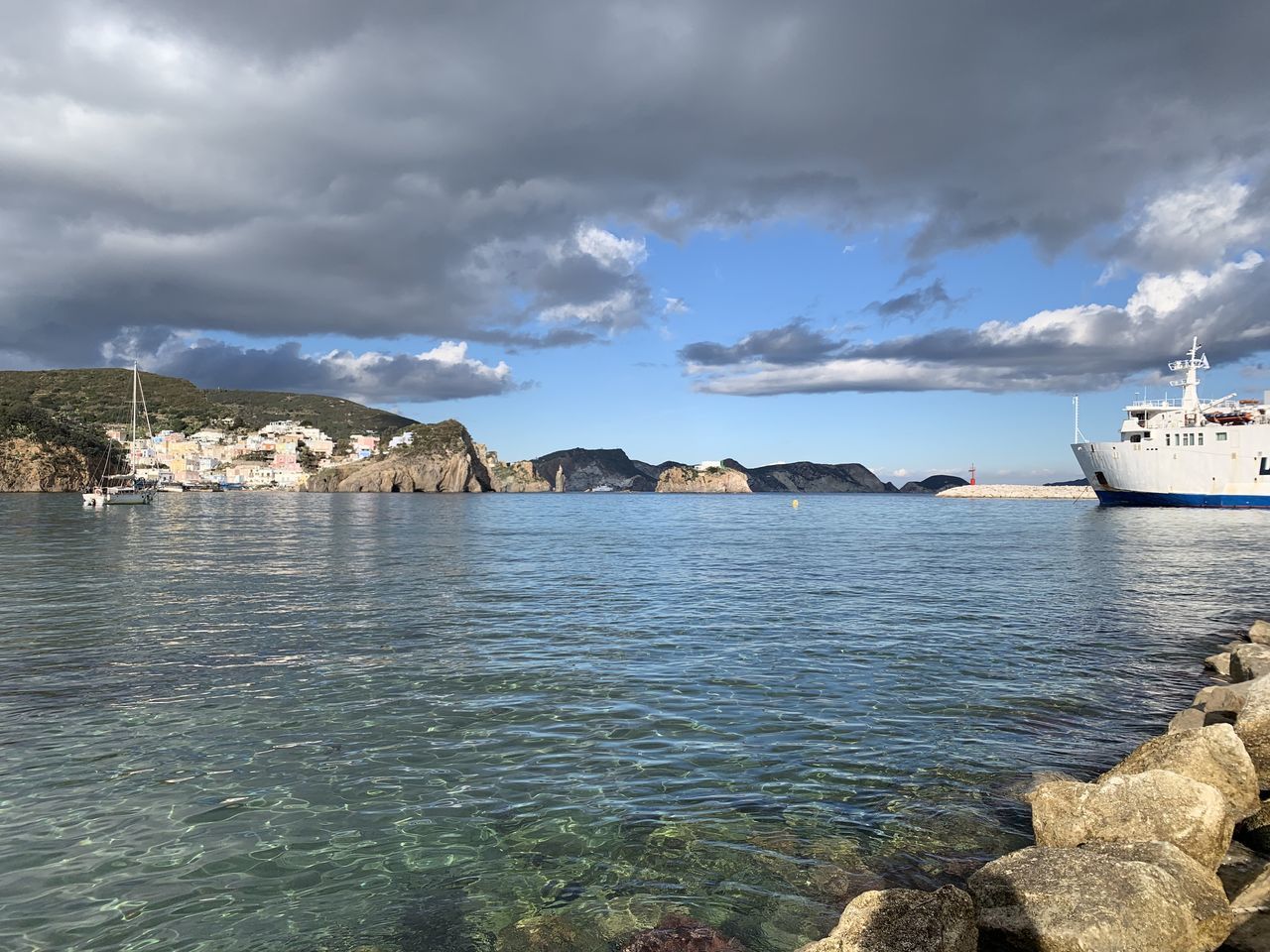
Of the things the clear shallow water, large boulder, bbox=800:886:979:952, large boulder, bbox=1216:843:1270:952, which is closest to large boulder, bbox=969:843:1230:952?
large boulder, bbox=1216:843:1270:952

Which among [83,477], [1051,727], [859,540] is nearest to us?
[1051,727]

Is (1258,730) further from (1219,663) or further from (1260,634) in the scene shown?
(1260,634)

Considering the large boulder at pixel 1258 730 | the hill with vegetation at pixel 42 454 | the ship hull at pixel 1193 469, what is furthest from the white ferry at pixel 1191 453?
the hill with vegetation at pixel 42 454

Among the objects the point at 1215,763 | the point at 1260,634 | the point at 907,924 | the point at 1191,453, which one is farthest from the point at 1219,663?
the point at 1191,453

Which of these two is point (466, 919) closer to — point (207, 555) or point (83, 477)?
point (207, 555)

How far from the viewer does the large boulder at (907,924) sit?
235 inches

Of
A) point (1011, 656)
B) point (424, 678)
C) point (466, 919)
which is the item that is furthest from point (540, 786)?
point (1011, 656)

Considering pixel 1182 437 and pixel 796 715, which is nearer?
pixel 796 715

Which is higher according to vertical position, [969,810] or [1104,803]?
[1104,803]

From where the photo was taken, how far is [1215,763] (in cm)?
937

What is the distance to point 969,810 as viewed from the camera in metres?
10.2

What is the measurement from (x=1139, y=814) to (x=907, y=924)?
4041 mm

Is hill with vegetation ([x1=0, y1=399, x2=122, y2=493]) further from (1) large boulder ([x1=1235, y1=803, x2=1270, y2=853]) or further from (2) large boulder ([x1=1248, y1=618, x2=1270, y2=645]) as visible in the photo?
(1) large boulder ([x1=1235, y1=803, x2=1270, y2=853])

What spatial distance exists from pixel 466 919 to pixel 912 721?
959 cm
